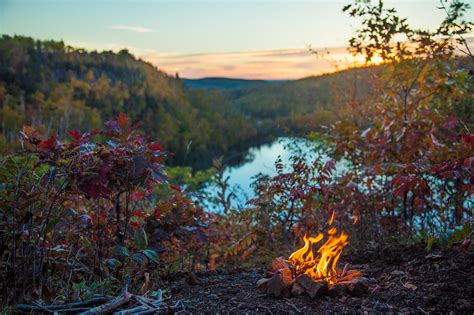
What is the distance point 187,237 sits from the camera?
11.4 feet

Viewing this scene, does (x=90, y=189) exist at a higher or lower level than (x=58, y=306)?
higher

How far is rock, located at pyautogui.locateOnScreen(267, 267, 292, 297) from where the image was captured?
268 centimetres

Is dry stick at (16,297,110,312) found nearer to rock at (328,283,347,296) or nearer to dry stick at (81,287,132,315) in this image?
dry stick at (81,287,132,315)

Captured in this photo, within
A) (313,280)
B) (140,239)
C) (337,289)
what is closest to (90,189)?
(140,239)

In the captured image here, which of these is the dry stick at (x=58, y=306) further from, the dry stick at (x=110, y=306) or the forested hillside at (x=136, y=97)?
the forested hillside at (x=136, y=97)

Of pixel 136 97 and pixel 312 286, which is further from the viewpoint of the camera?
pixel 136 97

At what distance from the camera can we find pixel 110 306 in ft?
7.82

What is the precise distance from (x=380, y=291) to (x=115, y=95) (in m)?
40.4

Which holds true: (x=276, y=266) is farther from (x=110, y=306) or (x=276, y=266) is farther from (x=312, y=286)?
(x=110, y=306)

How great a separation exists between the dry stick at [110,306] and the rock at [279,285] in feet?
2.49

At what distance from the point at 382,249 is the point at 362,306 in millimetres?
1170

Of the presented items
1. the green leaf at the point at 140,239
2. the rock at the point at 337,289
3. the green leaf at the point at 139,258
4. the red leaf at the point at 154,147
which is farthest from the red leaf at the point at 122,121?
the rock at the point at 337,289

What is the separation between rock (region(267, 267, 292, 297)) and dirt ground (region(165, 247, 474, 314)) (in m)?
0.05

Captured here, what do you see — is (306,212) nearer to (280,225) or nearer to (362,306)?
(280,225)
